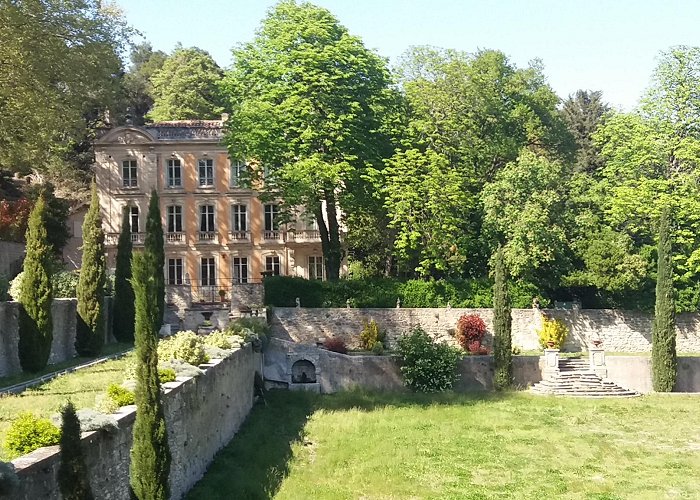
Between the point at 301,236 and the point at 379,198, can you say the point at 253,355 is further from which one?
the point at 301,236

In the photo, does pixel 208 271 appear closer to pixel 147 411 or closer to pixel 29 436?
pixel 147 411

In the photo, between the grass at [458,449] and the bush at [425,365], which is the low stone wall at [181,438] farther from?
the bush at [425,365]

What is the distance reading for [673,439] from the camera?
23.9m

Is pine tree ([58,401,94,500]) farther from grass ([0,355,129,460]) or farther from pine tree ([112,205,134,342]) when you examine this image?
pine tree ([112,205,134,342])

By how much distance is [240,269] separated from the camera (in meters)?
46.9

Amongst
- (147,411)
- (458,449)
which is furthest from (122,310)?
(147,411)

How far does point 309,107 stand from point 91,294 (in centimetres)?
1424

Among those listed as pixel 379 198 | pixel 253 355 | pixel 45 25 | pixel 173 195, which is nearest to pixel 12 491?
pixel 253 355

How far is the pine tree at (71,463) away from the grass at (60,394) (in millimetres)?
1012

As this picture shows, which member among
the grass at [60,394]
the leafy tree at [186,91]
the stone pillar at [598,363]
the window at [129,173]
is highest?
the leafy tree at [186,91]

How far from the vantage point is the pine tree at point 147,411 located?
11.9 m

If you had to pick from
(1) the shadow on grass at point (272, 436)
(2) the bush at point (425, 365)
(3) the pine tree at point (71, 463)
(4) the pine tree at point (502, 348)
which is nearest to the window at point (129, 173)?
(1) the shadow on grass at point (272, 436)

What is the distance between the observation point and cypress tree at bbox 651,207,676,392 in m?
32.1

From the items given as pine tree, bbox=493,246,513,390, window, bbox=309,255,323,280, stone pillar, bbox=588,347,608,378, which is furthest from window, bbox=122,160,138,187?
stone pillar, bbox=588,347,608,378
